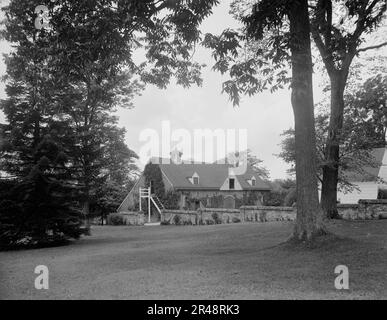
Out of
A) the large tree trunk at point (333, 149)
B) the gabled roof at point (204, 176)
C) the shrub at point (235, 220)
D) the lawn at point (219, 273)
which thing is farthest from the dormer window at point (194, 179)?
the lawn at point (219, 273)

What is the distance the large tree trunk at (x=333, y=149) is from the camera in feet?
71.3

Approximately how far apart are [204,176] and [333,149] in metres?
36.1

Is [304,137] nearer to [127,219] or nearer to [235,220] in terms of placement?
[235,220]

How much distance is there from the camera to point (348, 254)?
1187cm

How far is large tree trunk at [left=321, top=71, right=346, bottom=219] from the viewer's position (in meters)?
21.7

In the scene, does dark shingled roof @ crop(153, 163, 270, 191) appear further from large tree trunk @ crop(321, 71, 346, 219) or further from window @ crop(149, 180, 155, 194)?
large tree trunk @ crop(321, 71, 346, 219)

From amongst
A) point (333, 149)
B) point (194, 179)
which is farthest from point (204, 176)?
point (333, 149)

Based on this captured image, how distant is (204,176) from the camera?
5747cm

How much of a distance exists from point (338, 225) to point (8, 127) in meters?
17.2

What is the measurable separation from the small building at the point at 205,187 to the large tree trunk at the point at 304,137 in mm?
39551

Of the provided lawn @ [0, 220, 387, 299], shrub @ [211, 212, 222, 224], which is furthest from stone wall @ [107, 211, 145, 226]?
lawn @ [0, 220, 387, 299]

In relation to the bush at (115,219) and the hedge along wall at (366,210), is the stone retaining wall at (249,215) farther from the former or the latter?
the bush at (115,219)

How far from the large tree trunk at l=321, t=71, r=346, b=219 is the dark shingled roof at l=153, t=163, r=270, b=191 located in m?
32.3
